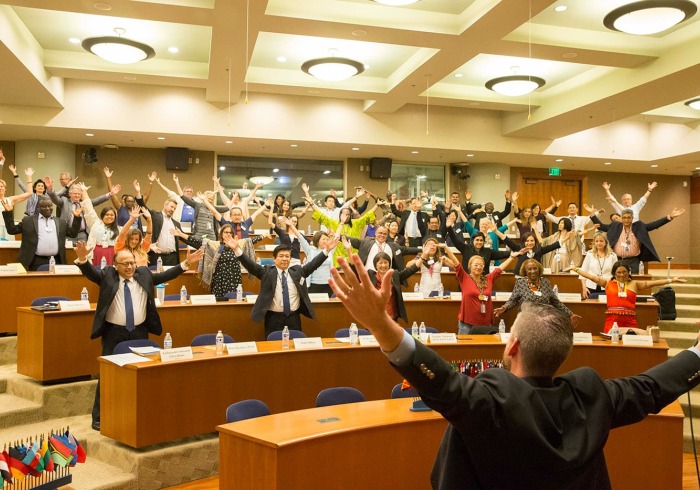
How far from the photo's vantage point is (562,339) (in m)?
1.63

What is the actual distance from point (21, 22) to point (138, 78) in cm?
227

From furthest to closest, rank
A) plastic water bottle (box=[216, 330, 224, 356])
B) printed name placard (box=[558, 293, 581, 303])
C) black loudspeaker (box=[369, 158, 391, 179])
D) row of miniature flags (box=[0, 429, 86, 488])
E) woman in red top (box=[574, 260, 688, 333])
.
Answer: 1. black loudspeaker (box=[369, 158, 391, 179])
2. printed name placard (box=[558, 293, 581, 303])
3. woman in red top (box=[574, 260, 688, 333])
4. plastic water bottle (box=[216, 330, 224, 356])
5. row of miniature flags (box=[0, 429, 86, 488])

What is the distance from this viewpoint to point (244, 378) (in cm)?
522

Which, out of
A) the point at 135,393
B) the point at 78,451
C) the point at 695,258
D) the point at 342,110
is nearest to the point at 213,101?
the point at 342,110

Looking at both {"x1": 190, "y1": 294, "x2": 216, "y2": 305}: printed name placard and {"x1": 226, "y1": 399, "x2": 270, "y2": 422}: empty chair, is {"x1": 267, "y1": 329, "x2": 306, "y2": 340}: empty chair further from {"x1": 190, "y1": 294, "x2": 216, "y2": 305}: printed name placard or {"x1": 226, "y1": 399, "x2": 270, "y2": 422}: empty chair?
{"x1": 226, "y1": 399, "x2": 270, "y2": 422}: empty chair

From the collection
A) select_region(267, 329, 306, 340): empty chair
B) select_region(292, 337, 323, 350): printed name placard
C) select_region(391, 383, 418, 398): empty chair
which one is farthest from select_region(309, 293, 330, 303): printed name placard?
select_region(391, 383, 418, 398): empty chair

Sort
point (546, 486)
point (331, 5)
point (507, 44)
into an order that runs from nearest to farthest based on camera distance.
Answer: point (546, 486)
point (331, 5)
point (507, 44)

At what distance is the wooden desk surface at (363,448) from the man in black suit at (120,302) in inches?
84.9

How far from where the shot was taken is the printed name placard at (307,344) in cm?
550

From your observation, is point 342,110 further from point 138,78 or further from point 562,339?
point 562,339

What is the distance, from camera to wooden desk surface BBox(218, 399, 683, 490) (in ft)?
10.4

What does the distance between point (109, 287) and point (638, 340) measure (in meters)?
4.93

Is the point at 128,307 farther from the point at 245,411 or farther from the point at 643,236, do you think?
the point at 643,236

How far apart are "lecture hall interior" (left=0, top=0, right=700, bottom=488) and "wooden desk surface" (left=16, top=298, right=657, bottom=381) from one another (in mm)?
262
